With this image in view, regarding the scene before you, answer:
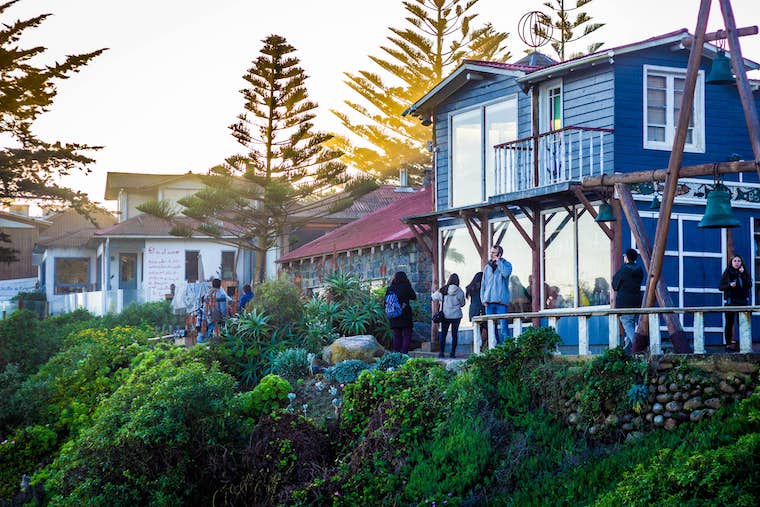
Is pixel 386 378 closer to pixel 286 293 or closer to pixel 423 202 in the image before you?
pixel 286 293

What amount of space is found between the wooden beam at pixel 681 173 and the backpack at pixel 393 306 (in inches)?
148

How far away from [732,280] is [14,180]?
18743 millimetres

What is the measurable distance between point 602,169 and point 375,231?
10177 millimetres

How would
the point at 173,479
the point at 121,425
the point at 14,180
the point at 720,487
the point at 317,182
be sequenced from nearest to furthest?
the point at 720,487
the point at 173,479
the point at 121,425
the point at 14,180
the point at 317,182

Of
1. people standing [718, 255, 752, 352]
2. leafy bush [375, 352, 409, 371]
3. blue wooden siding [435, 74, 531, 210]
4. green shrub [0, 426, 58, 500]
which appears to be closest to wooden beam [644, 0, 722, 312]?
people standing [718, 255, 752, 352]

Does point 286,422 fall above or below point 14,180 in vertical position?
below

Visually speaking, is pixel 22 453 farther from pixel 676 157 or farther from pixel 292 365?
pixel 676 157

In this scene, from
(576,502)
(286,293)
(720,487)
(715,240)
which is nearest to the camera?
(720,487)

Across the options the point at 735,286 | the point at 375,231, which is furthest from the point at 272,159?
the point at 735,286

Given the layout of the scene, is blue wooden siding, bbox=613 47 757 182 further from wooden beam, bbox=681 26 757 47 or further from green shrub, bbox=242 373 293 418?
green shrub, bbox=242 373 293 418

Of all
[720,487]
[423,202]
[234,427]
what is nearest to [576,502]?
[720,487]

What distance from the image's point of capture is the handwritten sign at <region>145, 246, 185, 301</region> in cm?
3791

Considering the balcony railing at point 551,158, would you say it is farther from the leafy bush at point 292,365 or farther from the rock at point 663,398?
the rock at point 663,398

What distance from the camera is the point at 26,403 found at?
2014 cm
